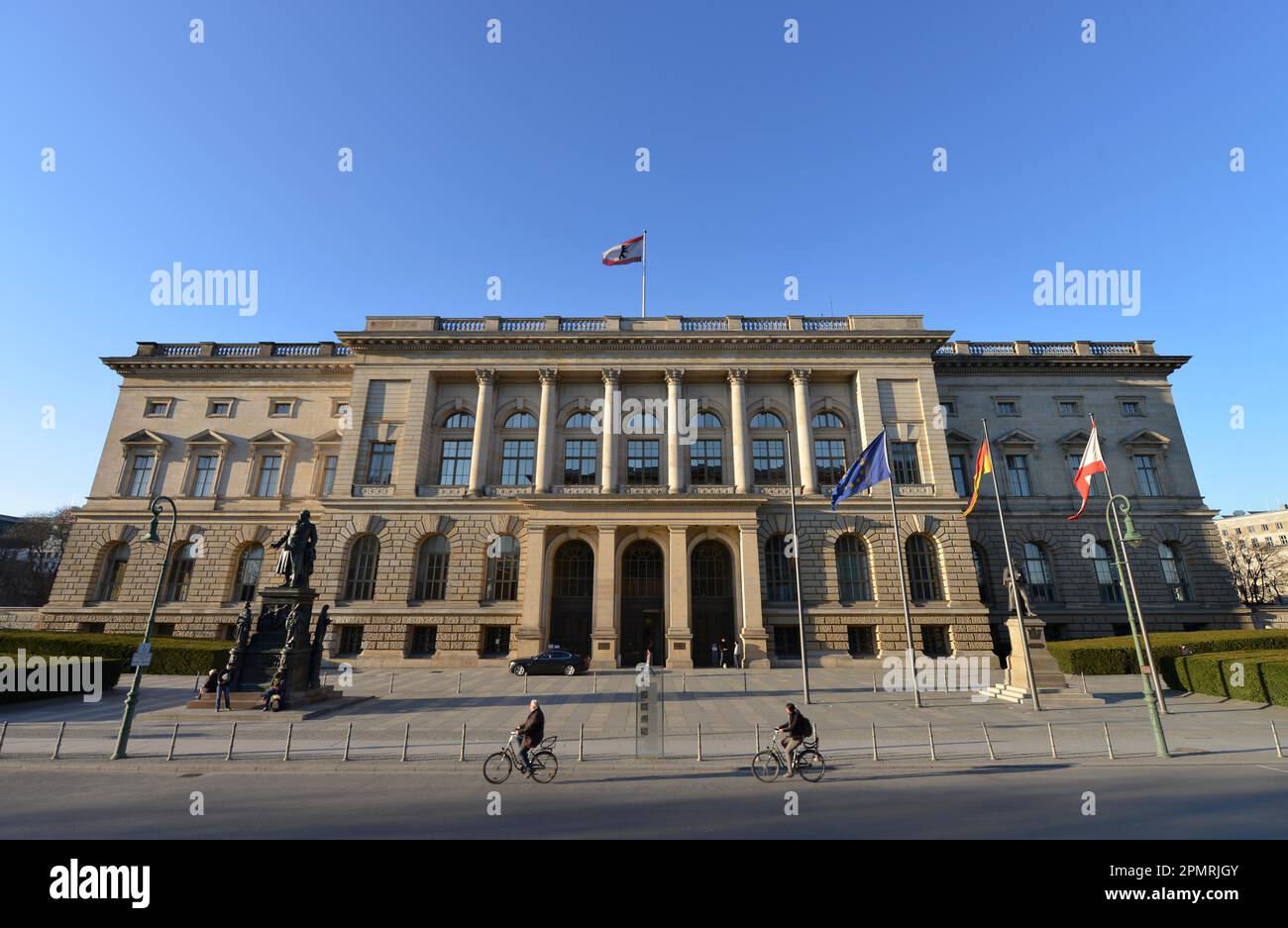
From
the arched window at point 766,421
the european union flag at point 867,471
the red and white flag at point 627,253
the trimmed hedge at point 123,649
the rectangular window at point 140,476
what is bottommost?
the trimmed hedge at point 123,649

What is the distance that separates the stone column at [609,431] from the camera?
36219mm

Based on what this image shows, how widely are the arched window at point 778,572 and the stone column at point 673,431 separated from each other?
708 centimetres

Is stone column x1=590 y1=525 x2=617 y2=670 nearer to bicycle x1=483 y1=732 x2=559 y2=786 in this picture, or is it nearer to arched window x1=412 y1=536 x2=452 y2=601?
arched window x1=412 y1=536 x2=452 y2=601

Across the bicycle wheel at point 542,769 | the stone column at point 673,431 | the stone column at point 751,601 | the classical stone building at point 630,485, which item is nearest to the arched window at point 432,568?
the classical stone building at point 630,485

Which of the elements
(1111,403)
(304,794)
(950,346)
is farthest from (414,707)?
(1111,403)

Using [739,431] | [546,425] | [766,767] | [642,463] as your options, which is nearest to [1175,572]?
[739,431]

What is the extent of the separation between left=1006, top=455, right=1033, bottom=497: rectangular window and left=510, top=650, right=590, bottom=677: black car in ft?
108

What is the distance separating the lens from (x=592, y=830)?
8.38 meters

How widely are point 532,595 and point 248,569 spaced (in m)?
21.8

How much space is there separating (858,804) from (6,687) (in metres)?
28.8

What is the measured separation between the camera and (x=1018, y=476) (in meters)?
39.9

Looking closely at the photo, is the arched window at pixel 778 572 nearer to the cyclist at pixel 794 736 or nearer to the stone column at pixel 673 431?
the stone column at pixel 673 431

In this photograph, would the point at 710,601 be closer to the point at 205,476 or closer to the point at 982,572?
the point at 982,572
